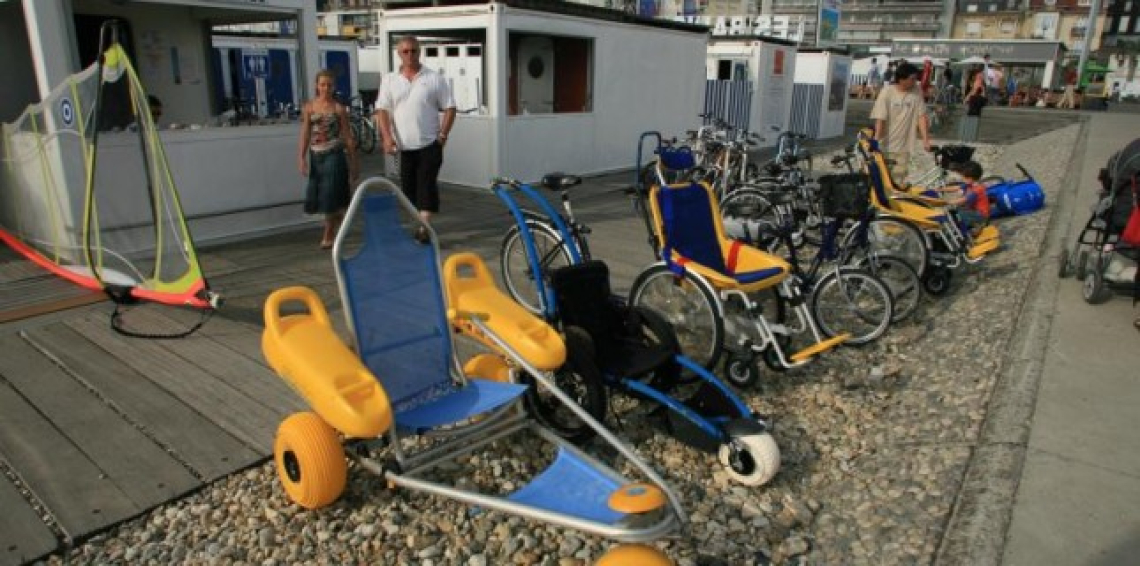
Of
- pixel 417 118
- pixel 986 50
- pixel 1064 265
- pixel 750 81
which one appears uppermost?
pixel 986 50

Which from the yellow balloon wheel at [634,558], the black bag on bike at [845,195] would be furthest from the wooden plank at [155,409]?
the black bag on bike at [845,195]

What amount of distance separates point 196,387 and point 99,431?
0.51 m

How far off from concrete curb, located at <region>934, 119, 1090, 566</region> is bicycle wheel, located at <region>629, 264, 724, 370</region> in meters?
1.38

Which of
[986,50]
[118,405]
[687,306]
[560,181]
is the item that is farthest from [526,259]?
[986,50]

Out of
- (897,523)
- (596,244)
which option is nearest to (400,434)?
(897,523)

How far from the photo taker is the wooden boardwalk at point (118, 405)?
2.79 m

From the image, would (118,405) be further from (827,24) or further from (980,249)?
(827,24)

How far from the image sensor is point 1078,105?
34.9m

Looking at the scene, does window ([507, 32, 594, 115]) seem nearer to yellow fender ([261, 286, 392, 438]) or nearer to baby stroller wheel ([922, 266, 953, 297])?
baby stroller wheel ([922, 266, 953, 297])

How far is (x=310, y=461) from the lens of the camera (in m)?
2.70

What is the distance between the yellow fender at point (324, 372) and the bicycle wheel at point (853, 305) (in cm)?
314

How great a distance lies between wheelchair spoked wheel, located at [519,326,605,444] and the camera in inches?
125

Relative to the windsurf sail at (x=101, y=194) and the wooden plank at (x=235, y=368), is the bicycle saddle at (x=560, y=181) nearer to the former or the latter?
the wooden plank at (x=235, y=368)

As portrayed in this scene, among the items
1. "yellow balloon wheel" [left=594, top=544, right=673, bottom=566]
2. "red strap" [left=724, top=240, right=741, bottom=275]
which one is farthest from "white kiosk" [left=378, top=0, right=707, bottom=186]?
"yellow balloon wheel" [left=594, top=544, right=673, bottom=566]
